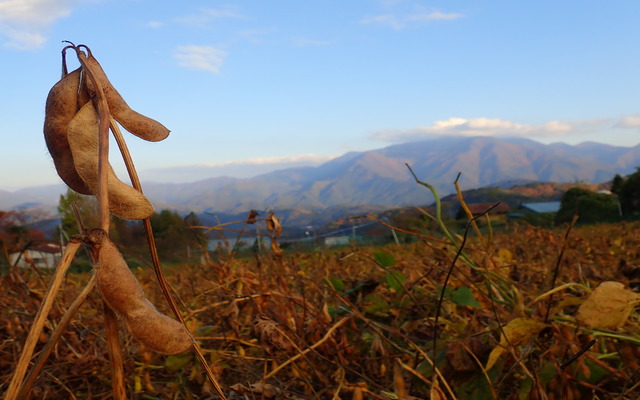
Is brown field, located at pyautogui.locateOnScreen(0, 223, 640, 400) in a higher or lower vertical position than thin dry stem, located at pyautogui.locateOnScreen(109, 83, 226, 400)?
lower

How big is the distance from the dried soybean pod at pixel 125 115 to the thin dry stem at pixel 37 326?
120mm

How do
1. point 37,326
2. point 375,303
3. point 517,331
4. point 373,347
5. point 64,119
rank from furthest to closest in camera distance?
1. point 375,303
2. point 373,347
3. point 517,331
4. point 64,119
5. point 37,326

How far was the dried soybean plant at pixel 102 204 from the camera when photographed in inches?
11.8

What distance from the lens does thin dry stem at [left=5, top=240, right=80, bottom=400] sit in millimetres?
274

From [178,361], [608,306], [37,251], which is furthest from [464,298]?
[37,251]

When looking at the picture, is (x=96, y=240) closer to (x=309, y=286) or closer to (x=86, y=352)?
(x=86, y=352)

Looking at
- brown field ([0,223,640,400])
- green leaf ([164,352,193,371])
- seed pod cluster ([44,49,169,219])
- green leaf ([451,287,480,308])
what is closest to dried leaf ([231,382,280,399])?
brown field ([0,223,640,400])

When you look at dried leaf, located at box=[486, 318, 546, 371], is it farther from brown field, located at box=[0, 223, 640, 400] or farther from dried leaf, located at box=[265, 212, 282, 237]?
dried leaf, located at box=[265, 212, 282, 237]

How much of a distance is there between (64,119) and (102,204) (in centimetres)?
11

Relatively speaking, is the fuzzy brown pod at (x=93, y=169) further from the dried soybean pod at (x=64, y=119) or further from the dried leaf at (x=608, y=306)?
the dried leaf at (x=608, y=306)

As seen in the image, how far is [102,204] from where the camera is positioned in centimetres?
31

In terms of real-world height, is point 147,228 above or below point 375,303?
above

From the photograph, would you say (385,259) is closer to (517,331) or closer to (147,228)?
(517,331)

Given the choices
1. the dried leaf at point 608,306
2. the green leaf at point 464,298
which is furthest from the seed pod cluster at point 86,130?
the green leaf at point 464,298
